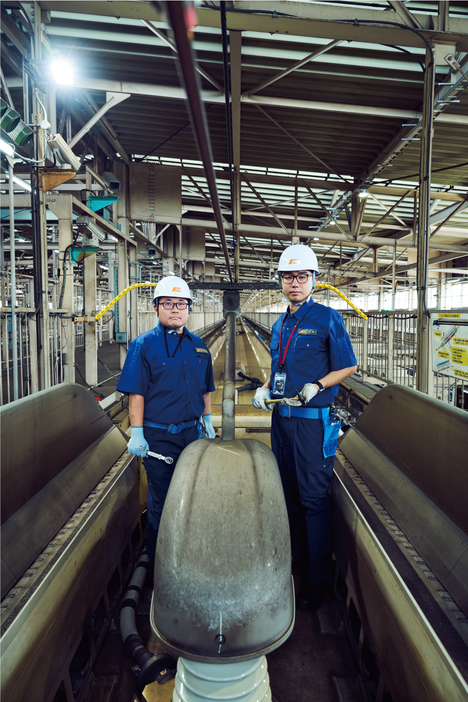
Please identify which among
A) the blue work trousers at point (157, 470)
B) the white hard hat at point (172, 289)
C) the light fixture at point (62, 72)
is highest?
the light fixture at point (62, 72)

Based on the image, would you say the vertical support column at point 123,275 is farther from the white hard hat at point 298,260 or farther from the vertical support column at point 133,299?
the white hard hat at point 298,260

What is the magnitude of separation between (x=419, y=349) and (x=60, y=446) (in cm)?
313

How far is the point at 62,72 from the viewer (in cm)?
329

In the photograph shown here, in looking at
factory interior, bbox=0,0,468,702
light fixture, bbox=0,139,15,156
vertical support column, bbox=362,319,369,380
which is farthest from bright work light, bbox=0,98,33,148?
vertical support column, bbox=362,319,369,380

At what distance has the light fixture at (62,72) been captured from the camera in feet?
10.8

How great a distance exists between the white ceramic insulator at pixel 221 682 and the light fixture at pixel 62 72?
421 cm

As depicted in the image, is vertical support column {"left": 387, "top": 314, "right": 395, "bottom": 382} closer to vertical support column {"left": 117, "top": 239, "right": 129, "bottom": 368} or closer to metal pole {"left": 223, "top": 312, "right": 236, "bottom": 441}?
metal pole {"left": 223, "top": 312, "right": 236, "bottom": 441}

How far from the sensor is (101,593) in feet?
6.29

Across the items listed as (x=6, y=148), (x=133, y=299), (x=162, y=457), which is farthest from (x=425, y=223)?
(x=133, y=299)

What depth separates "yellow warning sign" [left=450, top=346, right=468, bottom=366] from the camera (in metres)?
3.05

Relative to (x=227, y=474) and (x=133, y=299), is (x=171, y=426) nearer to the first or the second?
(x=227, y=474)

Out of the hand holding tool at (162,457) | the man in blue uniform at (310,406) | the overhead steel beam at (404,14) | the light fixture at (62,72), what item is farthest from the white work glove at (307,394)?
the light fixture at (62,72)

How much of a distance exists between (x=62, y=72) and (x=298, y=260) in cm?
288

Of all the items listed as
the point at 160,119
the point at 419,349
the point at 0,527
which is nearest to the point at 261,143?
the point at 160,119
